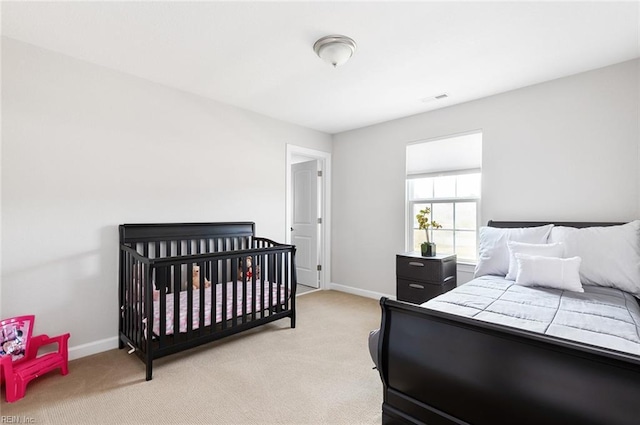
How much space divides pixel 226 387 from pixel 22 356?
4.56 feet

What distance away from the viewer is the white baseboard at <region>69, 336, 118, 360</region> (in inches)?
93.8

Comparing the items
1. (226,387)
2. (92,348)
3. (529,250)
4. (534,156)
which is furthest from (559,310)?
(92,348)

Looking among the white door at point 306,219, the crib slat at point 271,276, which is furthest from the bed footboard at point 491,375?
the white door at point 306,219

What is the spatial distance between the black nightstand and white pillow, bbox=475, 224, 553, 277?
410 millimetres

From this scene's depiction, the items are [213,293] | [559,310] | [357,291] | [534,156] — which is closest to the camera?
[559,310]

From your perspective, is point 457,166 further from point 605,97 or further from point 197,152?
point 197,152

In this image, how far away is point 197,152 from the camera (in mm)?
3145

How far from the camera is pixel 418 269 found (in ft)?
10.1

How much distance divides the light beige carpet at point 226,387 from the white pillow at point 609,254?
5.53 feet

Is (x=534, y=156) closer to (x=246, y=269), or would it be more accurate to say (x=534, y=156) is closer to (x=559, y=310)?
(x=559, y=310)

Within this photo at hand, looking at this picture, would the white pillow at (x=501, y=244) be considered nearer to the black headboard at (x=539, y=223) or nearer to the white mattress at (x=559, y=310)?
the black headboard at (x=539, y=223)

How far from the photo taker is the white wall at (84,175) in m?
2.18

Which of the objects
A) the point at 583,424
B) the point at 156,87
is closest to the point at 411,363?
the point at 583,424

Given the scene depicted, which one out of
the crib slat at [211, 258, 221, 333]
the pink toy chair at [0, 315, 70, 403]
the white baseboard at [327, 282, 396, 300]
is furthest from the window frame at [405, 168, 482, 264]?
the pink toy chair at [0, 315, 70, 403]
